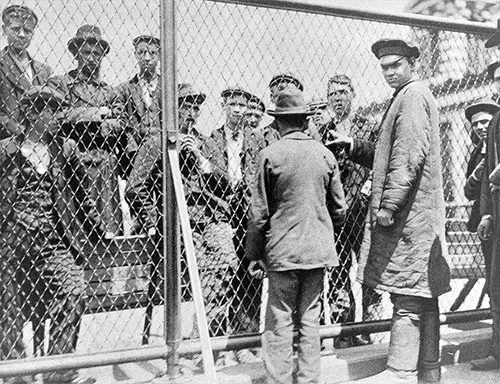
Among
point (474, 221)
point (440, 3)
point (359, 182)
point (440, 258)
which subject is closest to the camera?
point (440, 258)

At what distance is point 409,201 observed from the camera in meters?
3.25

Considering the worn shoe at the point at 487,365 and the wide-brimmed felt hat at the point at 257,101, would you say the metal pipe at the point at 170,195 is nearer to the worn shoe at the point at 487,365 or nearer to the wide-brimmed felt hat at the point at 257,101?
the wide-brimmed felt hat at the point at 257,101

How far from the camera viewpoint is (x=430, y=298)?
331 cm

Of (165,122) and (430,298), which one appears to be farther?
(430,298)

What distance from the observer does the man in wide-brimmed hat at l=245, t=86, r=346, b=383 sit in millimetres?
2957

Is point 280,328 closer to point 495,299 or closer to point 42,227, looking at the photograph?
point 42,227

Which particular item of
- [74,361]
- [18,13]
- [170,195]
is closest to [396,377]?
[170,195]

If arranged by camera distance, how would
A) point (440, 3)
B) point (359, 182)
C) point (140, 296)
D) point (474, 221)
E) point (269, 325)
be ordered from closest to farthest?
point (269, 325) < point (140, 296) < point (359, 182) < point (474, 221) < point (440, 3)

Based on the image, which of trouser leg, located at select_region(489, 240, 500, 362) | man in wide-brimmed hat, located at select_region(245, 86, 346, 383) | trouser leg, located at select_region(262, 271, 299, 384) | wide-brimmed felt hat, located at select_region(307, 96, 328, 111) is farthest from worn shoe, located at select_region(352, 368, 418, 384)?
wide-brimmed felt hat, located at select_region(307, 96, 328, 111)

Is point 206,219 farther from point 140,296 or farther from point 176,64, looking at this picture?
point 176,64

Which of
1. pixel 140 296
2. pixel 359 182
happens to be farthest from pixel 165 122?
pixel 359 182

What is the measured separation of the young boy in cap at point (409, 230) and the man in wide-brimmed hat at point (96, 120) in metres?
1.72

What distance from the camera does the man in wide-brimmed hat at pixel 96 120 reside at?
3256 millimetres

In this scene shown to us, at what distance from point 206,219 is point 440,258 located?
1.55m
